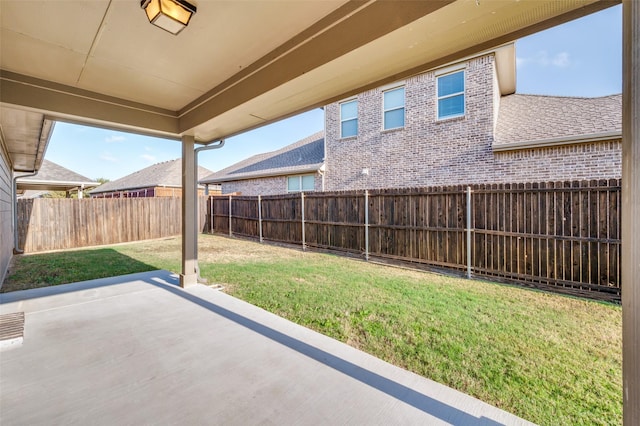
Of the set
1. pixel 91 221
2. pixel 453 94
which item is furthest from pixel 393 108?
pixel 91 221

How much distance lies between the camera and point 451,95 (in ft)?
28.3

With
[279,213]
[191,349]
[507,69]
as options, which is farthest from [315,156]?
[191,349]

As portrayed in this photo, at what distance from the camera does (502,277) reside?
544cm

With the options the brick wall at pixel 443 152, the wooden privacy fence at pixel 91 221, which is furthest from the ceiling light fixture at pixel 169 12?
the wooden privacy fence at pixel 91 221

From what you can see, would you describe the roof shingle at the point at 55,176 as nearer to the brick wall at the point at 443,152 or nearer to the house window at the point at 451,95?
the brick wall at the point at 443,152

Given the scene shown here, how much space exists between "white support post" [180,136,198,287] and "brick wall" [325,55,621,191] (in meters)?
4.70

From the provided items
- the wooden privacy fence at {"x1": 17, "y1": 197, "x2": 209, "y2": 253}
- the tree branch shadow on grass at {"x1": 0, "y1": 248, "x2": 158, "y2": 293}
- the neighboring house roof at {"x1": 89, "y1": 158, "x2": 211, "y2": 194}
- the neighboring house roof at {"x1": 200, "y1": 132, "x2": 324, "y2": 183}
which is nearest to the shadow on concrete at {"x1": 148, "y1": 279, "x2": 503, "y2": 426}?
the tree branch shadow on grass at {"x1": 0, "y1": 248, "x2": 158, "y2": 293}

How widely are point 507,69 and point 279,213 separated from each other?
8.10 meters

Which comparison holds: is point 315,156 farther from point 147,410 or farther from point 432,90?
point 147,410

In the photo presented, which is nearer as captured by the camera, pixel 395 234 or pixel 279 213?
pixel 395 234

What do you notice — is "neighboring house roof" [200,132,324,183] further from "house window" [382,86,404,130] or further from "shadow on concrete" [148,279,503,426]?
"shadow on concrete" [148,279,503,426]

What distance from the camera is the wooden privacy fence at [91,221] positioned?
905cm

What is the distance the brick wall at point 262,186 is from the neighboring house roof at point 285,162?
288 mm

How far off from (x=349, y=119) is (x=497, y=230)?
6.97m
